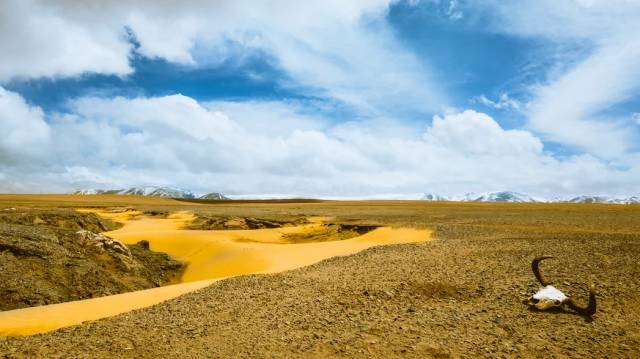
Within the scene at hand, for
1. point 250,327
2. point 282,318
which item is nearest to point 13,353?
point 250,327

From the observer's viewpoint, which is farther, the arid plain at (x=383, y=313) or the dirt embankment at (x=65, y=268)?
the dirt embankment at (x=65, y=268)

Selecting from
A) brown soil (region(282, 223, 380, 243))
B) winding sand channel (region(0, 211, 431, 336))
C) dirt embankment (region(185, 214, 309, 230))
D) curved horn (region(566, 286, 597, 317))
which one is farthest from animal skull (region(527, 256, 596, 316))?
dirt embankment (region(185, 214, 309, 230))

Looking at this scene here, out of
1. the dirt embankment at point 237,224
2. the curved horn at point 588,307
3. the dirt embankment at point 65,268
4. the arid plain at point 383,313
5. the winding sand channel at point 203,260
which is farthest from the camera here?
the dirt embankment at point 237,224

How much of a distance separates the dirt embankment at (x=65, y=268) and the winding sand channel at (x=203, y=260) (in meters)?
1.21

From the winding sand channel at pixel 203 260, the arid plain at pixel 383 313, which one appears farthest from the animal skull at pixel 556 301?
the winding sand channel at pixel 203 260

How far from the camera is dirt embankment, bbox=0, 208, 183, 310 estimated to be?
36.2 ft

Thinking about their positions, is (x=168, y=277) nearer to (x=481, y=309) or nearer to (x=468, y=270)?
(x=468, y=270)

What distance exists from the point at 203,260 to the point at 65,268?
25.5ft

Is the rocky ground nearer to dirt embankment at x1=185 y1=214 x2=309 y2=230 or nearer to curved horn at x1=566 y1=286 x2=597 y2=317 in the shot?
dirt embankment at x1=185 y1=214 x2=309 y2=230

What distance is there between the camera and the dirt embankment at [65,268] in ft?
36.2

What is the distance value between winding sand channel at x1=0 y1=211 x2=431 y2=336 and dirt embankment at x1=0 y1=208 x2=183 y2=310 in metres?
1.21

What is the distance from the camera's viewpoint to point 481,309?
8.63 meters

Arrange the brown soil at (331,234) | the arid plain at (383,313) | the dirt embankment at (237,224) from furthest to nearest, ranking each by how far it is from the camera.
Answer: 1. the dirt embankment at (237,224)
2. the brown soil at (331,234)
3. the arid plain at (383,313)

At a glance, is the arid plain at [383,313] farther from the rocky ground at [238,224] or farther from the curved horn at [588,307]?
the rocky ground at [238,224]
